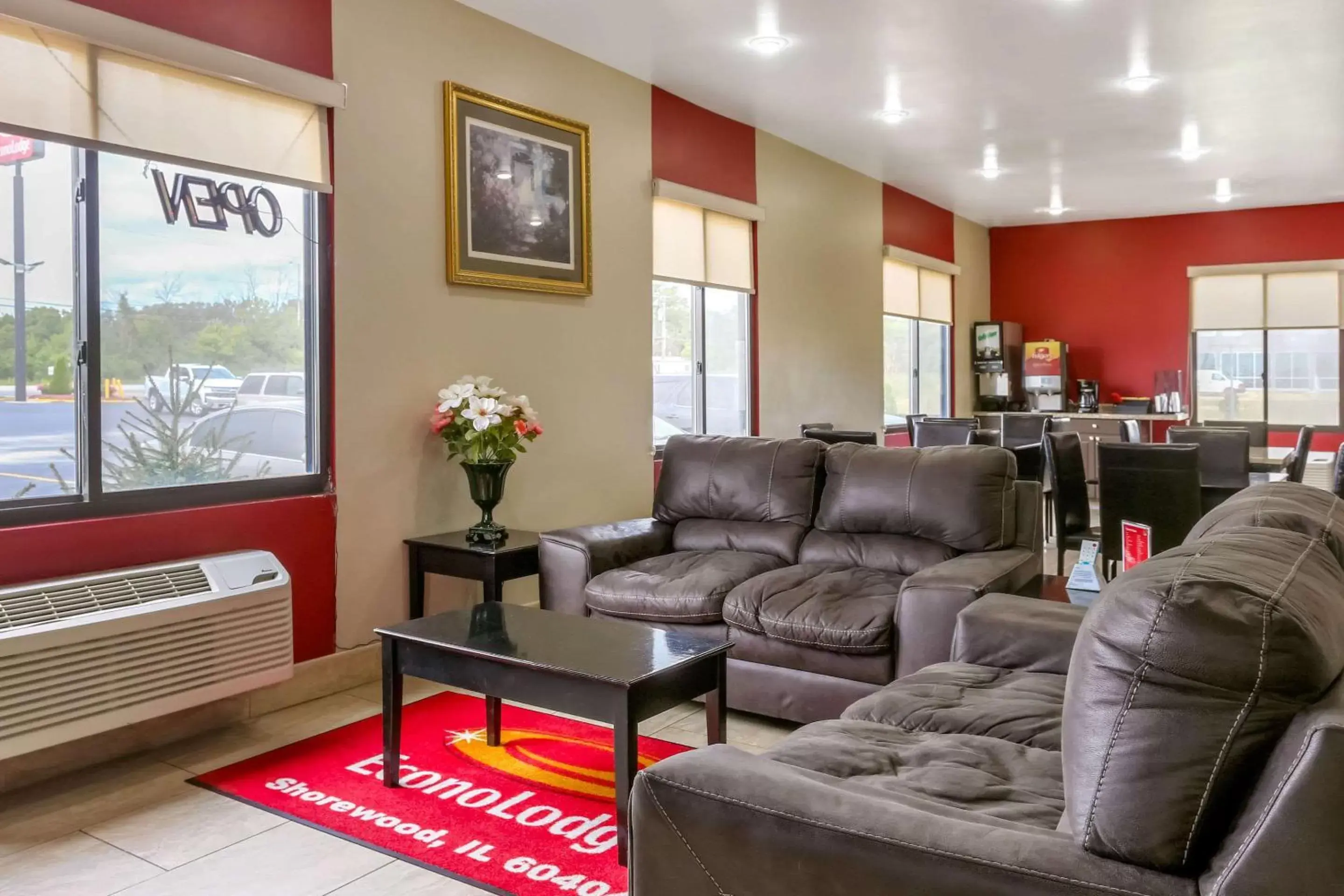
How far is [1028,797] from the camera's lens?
5.56ft

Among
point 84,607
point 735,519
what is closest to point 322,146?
point 84,607

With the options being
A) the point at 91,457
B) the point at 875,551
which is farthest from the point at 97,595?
the point at 875,551

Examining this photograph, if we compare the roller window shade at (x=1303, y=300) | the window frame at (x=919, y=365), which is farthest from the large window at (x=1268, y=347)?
the window frame at (x=919, y=365)

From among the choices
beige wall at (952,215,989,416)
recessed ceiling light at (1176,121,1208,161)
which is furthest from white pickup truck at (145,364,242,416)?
beige wall at (952,215,989,416)

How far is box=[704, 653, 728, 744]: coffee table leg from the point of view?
2.77 metres

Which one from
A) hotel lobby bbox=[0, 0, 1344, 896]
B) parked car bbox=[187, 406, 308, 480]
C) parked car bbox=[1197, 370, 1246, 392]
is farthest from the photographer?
parked car bbox=[1197, 370, 1246, 392]

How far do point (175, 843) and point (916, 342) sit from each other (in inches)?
311

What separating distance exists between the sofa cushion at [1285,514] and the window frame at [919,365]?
633cm

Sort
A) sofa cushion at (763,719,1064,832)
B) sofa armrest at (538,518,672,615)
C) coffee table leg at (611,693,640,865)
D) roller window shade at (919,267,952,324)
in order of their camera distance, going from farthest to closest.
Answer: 1. roller window shade at (919,267,952,324)
2. sofa armrest at (538,518,672,615)
3. coffee table leg at (611,693,640,865)
4. sofa cushion at (763,719,1064,832)

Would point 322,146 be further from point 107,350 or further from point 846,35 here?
point 846,35

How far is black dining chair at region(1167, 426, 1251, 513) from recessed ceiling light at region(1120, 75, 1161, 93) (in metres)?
1.98

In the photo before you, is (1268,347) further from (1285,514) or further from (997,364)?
(1285,514)

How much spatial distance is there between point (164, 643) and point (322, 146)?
1.95m

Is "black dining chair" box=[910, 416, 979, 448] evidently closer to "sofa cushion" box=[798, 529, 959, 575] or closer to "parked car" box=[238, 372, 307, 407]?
"sofa cushion" box=[798, 529, 959, 575]
